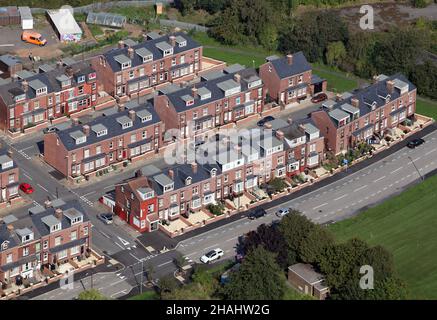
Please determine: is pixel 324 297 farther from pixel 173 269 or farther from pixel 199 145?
pixel 199 145

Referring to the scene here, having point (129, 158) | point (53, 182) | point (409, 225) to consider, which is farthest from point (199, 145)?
point (409, 225)

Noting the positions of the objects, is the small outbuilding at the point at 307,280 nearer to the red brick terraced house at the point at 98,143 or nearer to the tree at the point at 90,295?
the tree at the point at 90,295

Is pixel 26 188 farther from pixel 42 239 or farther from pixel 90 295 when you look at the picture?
pixel 90 295

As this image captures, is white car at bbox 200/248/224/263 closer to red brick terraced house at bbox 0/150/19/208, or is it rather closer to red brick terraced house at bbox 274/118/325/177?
red brick terraced house at bbox 274/118/325/177

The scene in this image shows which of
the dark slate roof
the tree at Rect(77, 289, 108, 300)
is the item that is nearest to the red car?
the dark slate roof

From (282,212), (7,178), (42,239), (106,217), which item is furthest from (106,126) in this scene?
(282,212)

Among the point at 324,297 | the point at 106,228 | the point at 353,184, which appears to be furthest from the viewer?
the point at 353,184

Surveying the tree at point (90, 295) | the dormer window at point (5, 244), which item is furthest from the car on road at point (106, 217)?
the tree at point (90, 295)
